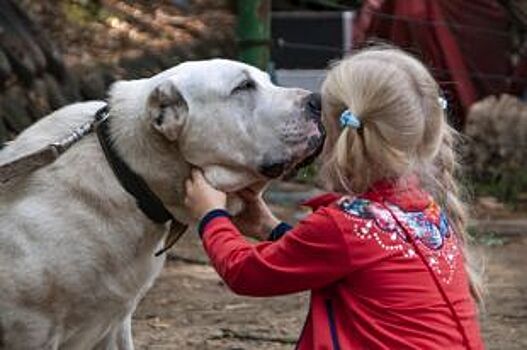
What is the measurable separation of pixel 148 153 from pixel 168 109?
0.55ft

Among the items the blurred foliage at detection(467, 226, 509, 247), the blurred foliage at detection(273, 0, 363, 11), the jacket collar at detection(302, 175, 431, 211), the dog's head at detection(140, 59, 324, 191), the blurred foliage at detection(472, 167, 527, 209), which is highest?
the dog's head at detection(140, 59, 324, 191)

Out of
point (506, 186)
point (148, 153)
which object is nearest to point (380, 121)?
point (148, 153)

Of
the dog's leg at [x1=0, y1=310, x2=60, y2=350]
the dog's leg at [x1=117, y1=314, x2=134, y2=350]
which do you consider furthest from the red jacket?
the dog's leg at [x1=117, y1=314, x2=134, y2=350]

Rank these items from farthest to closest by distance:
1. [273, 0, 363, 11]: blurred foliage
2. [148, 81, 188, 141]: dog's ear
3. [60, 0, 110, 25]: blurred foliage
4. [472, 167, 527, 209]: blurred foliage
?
[273, 0, 363, 11]: blurred foliage < [60, 0, 110, 25]: blurred foliage < [472, 167, 527, 209]: blurred foliage < [148, 81, 188, 141]: dog's ear

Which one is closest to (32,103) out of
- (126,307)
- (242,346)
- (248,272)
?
(242,346)

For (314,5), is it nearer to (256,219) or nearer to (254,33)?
(254,33)

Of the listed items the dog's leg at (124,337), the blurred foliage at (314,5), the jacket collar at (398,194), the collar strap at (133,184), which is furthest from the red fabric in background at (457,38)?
the jacket collar at (398,194)

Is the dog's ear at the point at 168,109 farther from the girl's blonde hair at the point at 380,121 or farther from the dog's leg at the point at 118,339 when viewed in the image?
the dog's leg at the point at 118,339

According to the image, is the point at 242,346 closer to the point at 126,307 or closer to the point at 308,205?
the point at 126,307

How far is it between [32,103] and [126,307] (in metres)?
3.36

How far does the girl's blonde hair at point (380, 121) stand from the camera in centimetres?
308

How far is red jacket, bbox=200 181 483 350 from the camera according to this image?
3.05 meters

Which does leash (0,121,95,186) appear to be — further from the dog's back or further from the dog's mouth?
the dog's mouth

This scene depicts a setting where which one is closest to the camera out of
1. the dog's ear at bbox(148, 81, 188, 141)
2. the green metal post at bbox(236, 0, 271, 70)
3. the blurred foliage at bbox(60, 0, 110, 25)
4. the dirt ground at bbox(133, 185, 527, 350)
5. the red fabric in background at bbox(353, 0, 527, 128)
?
the dog's ear at bbox(148, 81, 188, 141)
